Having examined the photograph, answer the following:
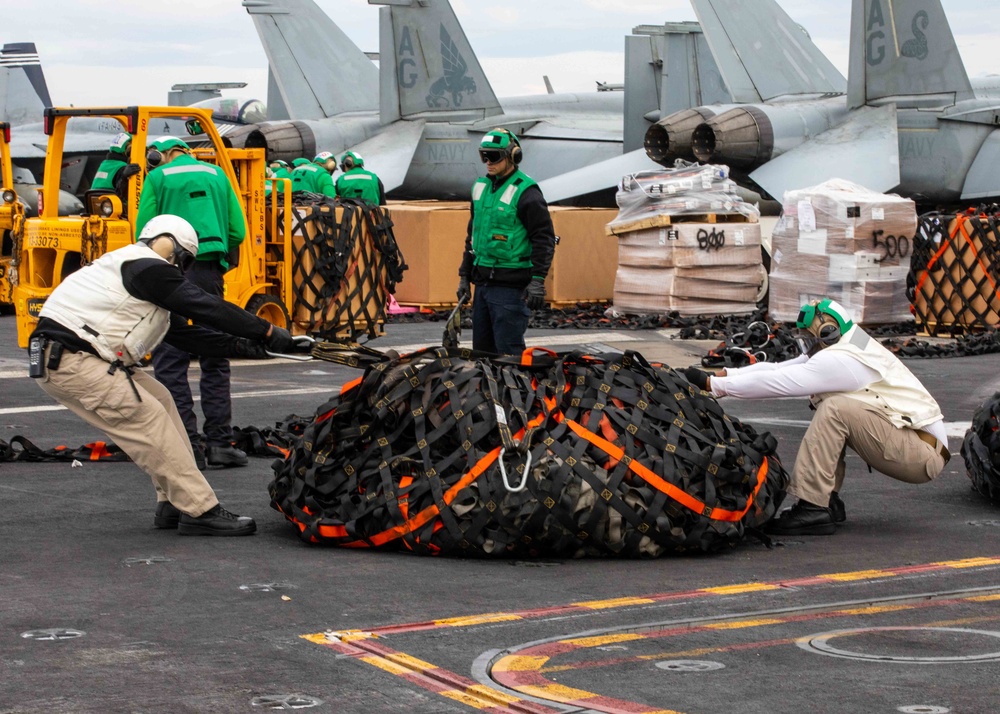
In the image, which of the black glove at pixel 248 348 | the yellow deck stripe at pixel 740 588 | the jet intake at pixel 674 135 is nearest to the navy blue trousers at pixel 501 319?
the black glove at pixel 248 348

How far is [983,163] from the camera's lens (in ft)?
78.2

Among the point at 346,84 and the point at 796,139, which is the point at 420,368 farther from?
the point at 346,84

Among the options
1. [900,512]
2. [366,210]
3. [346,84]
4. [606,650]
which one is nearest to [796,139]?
[366,210]

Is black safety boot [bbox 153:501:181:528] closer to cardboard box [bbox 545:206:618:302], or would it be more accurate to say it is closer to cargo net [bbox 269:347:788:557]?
cargo net [bbox 269:347:788:557]

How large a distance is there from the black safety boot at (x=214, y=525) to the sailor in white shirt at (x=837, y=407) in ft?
7.88

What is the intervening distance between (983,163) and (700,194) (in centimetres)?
759

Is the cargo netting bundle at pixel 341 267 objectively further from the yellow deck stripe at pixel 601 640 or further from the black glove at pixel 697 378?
the yellow deck stripe at pixel 601 640

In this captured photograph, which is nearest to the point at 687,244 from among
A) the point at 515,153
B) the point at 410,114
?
the point at 515,153

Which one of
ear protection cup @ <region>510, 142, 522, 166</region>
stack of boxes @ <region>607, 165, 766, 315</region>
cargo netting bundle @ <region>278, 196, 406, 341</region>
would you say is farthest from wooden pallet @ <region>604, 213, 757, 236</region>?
ear protection cup @ <region>510, 142, 522, 166</region>

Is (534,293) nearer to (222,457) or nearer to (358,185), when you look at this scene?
(222,457)

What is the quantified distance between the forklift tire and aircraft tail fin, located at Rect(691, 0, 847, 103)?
12.6 metres

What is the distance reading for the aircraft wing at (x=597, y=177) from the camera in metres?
25.5

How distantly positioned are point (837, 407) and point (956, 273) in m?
10.2

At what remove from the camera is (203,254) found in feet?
30.6
